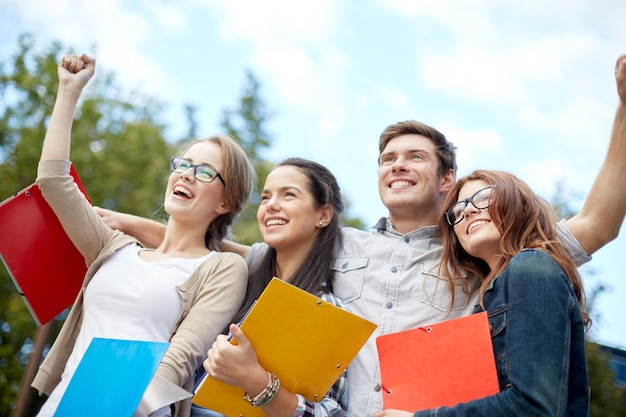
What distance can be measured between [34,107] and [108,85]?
8.54 meters

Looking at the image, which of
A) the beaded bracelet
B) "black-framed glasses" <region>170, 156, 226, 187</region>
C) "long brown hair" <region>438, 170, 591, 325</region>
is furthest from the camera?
"black-framed glasses" <region>170, 156, 226, 187</region>

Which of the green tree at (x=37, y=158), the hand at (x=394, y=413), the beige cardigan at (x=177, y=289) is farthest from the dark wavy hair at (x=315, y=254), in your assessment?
the green tree at (x=37, y=158)

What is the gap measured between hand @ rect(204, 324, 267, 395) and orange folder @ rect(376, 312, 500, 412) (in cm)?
49

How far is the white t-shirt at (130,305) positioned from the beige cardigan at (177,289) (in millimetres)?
64

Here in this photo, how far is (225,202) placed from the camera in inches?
135

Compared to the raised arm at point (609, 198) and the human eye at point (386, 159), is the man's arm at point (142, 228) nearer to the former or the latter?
the human eye at point (386, 159)

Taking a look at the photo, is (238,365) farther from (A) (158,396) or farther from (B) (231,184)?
(B) (231,184)

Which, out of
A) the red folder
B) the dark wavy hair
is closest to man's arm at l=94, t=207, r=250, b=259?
the dark wavy hair

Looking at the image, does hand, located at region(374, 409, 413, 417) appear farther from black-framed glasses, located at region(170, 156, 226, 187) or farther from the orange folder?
black-framed glasses, located at region(170, 156, 226, 187)

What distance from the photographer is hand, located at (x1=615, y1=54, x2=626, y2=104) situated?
259 cm

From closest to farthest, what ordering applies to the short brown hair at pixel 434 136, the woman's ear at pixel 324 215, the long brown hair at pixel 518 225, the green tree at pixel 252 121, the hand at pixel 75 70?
the long brown hair at pixel 518 225
the hand at pixel 75 70
the woman's ear at pixel 324 215
the short brown hair at pixel 434 136
the green tree at pixel 252 121

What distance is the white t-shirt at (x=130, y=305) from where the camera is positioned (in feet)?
9.04

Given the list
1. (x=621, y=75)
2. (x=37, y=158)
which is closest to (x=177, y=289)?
(x=621, y=75)

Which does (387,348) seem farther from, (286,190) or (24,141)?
(24,141)
